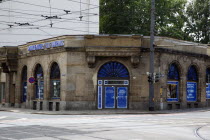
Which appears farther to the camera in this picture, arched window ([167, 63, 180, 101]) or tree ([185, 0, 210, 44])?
tree ([185, 0, 210, 44])

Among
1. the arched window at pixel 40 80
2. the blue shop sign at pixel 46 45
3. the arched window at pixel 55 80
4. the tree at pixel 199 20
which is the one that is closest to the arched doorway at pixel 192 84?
the arched window at pixel 55 80

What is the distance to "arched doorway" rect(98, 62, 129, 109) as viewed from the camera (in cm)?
3581

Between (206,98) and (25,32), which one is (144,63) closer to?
(206,98)

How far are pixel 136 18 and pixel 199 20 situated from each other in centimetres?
1278

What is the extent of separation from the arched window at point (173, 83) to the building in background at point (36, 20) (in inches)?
614

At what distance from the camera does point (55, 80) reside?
123 feet

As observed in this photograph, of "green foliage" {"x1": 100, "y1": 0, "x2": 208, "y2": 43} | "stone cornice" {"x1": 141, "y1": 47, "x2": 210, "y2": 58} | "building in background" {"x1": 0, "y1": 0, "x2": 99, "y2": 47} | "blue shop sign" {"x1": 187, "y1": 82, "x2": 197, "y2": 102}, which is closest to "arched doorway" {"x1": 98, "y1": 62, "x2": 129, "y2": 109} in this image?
"stone cornice" {"x1": 141, "y1": 47, "x2": 210, "y2": 58}

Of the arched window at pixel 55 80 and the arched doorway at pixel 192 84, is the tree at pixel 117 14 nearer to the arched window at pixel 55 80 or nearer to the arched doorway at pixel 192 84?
the arched doorway at pixel 192 84

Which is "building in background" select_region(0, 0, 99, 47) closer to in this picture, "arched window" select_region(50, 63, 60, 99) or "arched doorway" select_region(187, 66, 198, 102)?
"arched window" select_region(50, 63, 60, 99)

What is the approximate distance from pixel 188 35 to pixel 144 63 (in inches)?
1252

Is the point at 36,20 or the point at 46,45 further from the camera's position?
the point at 36,20

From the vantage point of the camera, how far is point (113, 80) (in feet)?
118

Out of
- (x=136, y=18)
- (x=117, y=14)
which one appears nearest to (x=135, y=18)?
(x=136, y=18)

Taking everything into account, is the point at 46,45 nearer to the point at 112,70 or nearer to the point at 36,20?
the point at 112,70
